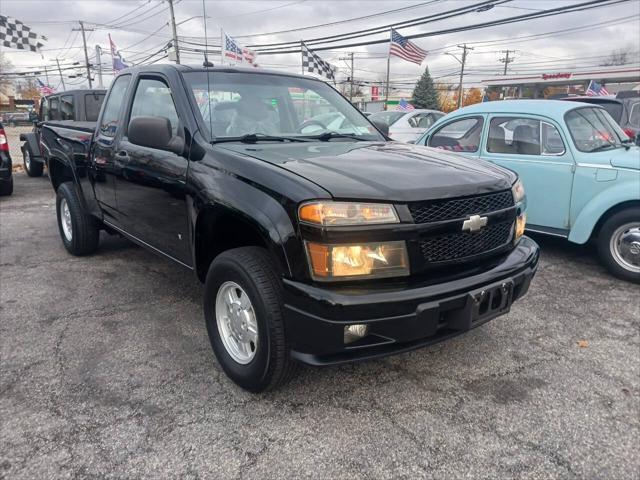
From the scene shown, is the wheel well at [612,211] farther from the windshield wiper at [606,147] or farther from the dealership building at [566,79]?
the dealership building at [566,79]

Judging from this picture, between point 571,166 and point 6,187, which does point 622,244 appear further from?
point 6,187

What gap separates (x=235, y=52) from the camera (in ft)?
49.0

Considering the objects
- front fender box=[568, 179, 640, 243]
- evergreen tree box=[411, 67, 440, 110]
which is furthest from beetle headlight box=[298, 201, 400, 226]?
evergreen tree box=[411, 67, 440, 110]

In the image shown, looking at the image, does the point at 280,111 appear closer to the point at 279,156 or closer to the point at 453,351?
the point at 279,156

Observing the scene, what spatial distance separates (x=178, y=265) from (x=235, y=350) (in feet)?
2.82

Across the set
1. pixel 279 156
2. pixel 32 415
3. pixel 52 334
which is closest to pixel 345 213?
pixel 279 156

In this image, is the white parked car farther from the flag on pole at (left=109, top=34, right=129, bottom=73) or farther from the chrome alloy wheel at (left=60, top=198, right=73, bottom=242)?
the flag on pole at (left=109, top=34, right=129, bottom=73)

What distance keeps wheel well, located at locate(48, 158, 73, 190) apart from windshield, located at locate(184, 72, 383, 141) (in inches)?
109

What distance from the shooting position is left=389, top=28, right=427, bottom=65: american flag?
15.8 metres

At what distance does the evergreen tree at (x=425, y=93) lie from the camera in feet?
187

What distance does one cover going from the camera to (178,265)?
3232 millimetres

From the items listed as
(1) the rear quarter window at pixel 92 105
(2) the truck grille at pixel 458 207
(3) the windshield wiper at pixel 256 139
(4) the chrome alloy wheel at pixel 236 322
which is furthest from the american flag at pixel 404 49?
(4) the chrome alloy wheel at pixel 236 322

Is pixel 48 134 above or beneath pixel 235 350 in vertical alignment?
above

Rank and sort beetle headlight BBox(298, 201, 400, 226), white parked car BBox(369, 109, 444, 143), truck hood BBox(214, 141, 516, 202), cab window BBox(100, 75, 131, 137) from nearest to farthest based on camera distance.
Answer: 1. beetle headlight BBox(298, 201, 400, 226)
2. truck hood BBox(214, 141, 516, 202)
3. cab window BBox(100, 75, 131, 137)
4. white parked car BBox(369, 109, 444, 143)
